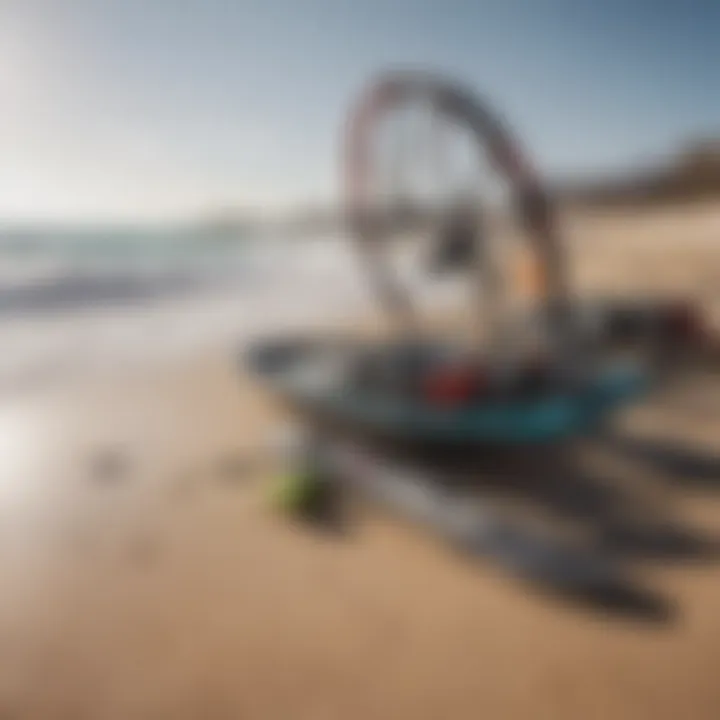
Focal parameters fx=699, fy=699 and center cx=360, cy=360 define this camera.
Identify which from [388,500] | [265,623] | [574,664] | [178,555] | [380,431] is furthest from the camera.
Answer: [380,431]

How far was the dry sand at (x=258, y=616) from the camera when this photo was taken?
1.24m

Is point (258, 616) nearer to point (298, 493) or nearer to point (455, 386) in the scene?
point (298, 493)

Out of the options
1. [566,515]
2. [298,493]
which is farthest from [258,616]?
[566,515]

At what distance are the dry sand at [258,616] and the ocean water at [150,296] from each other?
0.61 m

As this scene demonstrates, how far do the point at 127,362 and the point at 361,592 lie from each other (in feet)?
5.07

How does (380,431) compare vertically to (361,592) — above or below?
above

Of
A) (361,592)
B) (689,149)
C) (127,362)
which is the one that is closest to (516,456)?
(361,592)

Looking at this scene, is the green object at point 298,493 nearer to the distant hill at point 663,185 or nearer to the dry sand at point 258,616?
the dry sand at point 258,616

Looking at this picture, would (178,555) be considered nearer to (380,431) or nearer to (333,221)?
(380,431)

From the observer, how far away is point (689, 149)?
3.02 metres

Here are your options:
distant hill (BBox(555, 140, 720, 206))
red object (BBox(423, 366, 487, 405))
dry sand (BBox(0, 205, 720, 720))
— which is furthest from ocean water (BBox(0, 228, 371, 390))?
distant hill (BBox(555, 140, 720, 206))

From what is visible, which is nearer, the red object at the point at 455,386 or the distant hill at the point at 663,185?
the red object at the point at 455,386

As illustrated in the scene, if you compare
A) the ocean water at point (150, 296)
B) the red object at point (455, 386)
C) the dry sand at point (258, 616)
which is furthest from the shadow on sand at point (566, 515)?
the ocean water at point (150, 296)

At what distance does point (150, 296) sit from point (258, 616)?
2372 mm
